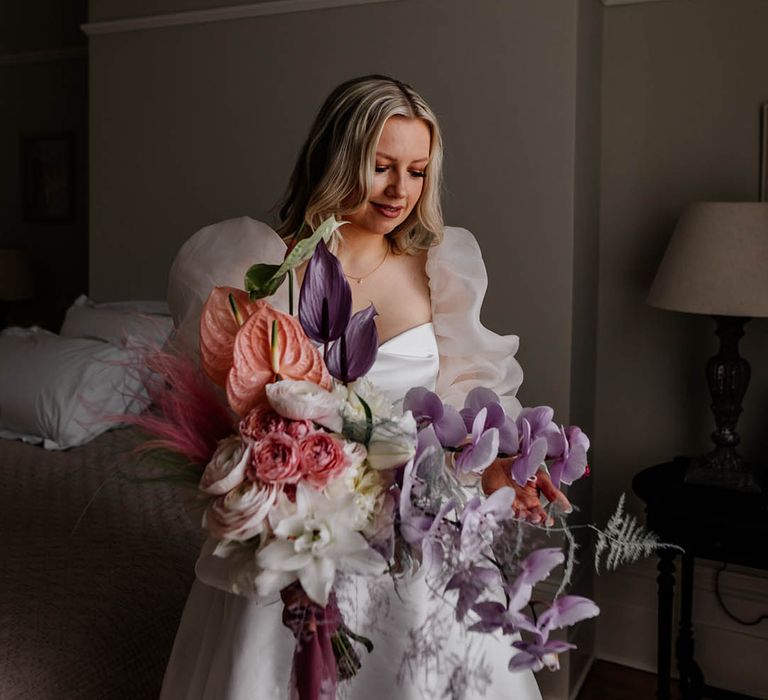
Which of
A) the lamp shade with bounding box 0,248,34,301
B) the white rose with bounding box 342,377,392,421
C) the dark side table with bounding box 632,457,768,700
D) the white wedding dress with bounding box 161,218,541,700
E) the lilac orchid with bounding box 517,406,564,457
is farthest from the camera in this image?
the lamp shade with bounding box 0,248,34,301

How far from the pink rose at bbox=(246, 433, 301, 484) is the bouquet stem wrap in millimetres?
121

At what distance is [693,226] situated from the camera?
244 cm

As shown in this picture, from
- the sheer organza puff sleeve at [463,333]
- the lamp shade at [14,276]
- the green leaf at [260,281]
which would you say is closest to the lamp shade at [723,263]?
the sheer organza puff sleeve at [463,333]

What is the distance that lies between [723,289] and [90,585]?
1788mm

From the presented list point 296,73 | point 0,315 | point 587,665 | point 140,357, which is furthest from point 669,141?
point 0,315

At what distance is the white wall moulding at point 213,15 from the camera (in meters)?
2.93

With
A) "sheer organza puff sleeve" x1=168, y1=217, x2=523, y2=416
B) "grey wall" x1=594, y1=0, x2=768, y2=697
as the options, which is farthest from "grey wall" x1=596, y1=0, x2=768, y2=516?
"sheer organza puff sleeve" x1=168, y1=217, x2=523, y2=416

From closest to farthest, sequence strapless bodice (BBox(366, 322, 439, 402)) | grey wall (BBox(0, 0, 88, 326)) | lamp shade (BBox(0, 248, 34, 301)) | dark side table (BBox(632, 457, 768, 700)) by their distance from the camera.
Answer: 1. strapless bodice (BBox(366, 322, 439, 402))
2. dark side table (BBox(632, 457, 768, 700))
3. lamp shade (BBox(0, 248, 34, 301))
4. grey wall (BBox(0, 0, 88, 326))

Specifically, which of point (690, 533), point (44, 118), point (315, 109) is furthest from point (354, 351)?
point (44, 118)

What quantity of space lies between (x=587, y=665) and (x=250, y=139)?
2.23 meters

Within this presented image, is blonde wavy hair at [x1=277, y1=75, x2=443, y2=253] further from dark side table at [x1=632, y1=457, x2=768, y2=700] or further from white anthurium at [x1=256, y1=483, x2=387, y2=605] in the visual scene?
dark side table at [x1=632, y1=457, x2=768, y2=700]

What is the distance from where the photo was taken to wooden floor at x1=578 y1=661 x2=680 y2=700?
275 cm

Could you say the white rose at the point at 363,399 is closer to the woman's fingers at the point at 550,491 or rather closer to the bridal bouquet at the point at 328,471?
the bridal bouquet at the point at 328,471

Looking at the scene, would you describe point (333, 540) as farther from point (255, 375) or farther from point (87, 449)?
point (87, 449)
